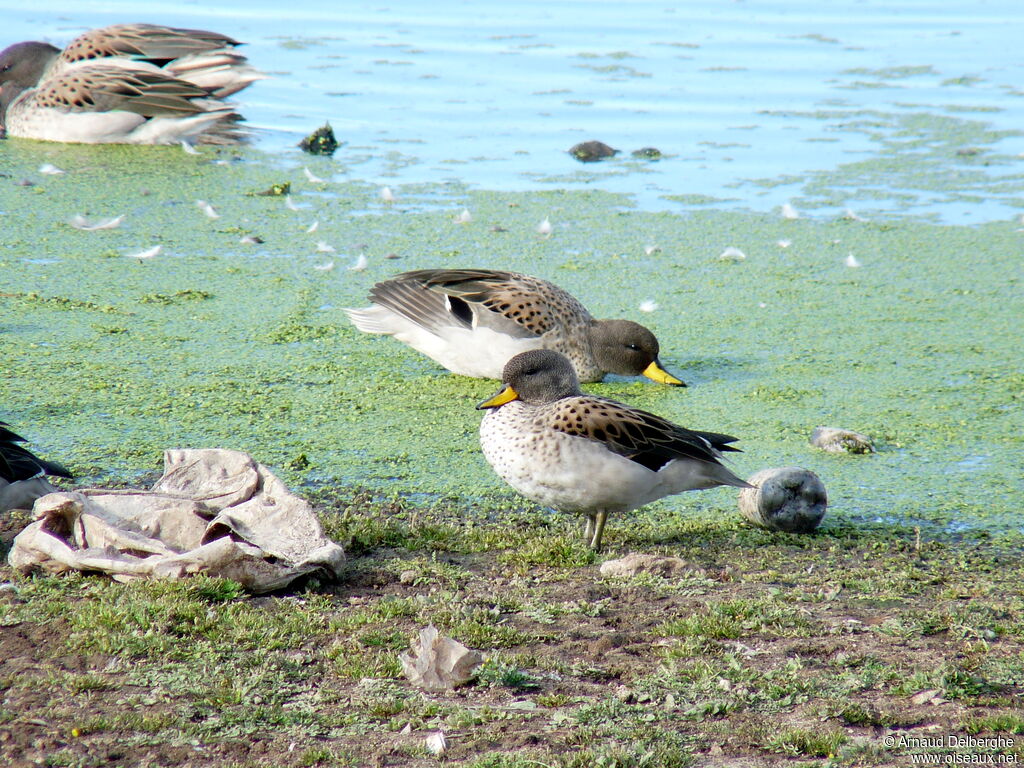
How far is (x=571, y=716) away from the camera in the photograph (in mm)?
3012

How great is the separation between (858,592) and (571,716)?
130 cm

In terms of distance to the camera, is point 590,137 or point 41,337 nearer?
point 41,337

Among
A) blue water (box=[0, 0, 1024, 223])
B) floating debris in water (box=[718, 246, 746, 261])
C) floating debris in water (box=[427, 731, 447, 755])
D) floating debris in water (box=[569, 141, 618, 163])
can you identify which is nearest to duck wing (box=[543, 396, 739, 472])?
floating debris in water (box=[427, 731, 447, 755])

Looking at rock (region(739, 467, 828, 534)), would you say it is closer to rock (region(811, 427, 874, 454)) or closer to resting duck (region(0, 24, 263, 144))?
rock (region(811, 427, 874, 454))

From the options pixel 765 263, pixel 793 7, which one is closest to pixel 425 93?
pixel 765 263

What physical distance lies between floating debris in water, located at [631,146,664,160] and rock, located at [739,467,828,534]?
21.3ft

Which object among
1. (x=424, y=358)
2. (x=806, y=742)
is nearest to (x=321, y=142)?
(x=424, y=358)

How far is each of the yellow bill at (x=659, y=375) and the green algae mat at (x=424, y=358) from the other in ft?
0.15

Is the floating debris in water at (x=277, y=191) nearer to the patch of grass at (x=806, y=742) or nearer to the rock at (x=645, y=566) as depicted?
the rock at (x=645, y=566)

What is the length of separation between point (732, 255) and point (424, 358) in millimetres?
2546

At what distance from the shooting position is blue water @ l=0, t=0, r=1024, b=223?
9.74 m

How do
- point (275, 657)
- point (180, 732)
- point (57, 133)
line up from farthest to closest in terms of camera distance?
point (57, 133)
point (275, 657)
point (180, 732)

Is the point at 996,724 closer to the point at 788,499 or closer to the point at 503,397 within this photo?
the point at 788,499

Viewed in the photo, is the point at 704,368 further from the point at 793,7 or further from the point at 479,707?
the point at 793,7
